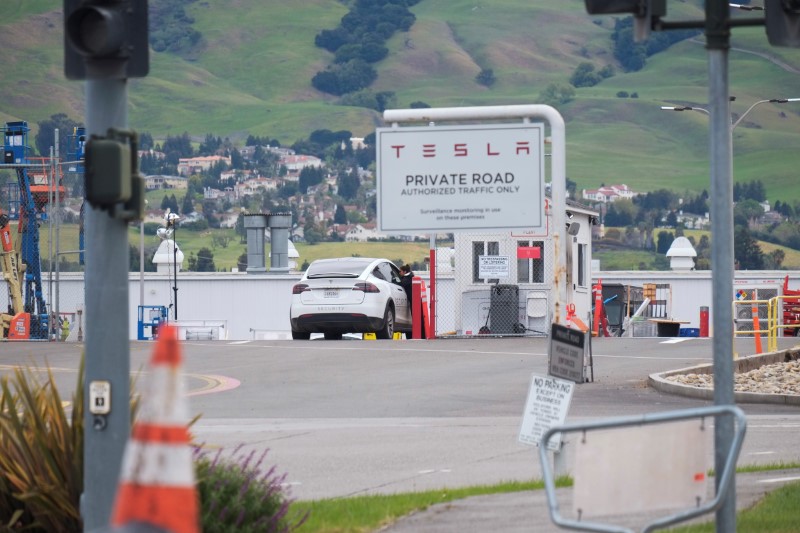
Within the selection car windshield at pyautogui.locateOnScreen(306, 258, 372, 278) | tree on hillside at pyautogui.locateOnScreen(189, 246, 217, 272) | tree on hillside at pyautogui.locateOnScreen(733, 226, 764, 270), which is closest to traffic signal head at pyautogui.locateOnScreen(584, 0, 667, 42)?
car windshield at pyautogui.locateOnScreen(306, 258, 372, 278)

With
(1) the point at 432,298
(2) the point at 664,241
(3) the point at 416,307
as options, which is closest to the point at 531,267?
(1) the point at 432,298

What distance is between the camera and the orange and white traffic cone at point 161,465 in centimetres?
414

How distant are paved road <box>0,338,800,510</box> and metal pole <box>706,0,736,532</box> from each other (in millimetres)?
2992

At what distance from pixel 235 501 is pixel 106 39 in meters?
2.60

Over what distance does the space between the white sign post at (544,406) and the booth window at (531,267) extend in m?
22.0

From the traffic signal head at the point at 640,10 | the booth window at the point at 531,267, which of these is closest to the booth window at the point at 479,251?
the booth window at the point at 531,267

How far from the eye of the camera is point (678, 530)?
9.09 meters

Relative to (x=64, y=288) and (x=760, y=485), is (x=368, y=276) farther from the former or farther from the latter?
(x=64, y=288)

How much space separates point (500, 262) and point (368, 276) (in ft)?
16.3

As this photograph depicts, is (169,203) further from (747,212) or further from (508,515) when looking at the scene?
(508,515)

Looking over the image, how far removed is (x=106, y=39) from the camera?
793cm

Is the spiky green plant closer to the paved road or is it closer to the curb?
the paved road

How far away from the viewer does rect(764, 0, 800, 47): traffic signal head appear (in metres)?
7.62

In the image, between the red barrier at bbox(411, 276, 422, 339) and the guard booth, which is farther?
the guard booth
